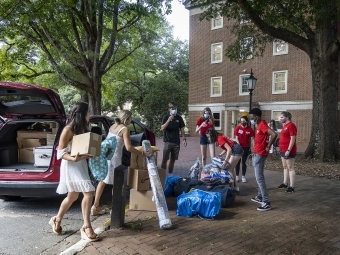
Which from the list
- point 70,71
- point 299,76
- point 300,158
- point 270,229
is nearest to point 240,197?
point 270,229

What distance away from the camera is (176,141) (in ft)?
25.0

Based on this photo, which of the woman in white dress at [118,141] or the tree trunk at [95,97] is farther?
the tree trunk at [95,97]

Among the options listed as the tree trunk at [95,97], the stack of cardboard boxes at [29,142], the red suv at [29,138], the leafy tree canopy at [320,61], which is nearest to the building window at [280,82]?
the leafy tree canopy at [320,61]

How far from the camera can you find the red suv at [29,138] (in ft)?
17.2

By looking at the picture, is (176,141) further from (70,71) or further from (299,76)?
(299,76)

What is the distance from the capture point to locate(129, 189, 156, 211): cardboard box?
5.31 meters

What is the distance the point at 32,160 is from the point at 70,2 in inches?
233

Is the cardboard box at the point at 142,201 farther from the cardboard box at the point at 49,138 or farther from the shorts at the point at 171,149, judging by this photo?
the shorts at the point at 171,149

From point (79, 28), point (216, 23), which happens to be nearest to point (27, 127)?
point (79, 28)

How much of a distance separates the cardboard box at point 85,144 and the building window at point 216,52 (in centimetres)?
2432

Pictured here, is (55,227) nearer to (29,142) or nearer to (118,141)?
(118,141)

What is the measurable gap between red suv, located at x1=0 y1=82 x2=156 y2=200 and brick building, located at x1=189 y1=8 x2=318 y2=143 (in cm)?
1701

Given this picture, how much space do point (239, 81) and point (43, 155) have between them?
21995 millimetres

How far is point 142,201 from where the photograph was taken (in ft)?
17.5
